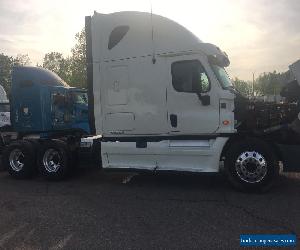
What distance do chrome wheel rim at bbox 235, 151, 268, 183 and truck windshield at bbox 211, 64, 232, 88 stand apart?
4.68 ft

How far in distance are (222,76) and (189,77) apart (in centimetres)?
68

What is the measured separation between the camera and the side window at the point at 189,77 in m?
8.09

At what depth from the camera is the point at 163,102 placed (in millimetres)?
8477

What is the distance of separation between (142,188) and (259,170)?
2.46 meters

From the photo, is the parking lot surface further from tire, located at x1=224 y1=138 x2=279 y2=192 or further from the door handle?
the door handle

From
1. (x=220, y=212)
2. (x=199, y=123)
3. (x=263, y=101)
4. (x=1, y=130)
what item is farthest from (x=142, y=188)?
(x=1, y=130)

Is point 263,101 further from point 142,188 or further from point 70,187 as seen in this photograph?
point 70,187

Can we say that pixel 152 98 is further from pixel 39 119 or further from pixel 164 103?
pixel 39 119

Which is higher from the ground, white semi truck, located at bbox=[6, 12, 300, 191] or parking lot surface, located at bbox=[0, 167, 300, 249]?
white semi truck, located at bbox=[6, 12, 300, 191]

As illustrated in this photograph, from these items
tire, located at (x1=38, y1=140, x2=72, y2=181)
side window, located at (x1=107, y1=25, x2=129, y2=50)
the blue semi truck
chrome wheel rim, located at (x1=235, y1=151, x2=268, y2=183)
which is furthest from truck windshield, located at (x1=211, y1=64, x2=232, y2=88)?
tire, located at (x1=38, y1=140, x2=72, y2=181)

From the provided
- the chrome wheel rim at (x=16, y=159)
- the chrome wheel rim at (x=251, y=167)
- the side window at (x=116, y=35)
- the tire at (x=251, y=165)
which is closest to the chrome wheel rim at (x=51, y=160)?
the chrome wheel rim at (x=16, y=159)

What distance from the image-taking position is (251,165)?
7840 mm

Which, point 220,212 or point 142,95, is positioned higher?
point 142,95

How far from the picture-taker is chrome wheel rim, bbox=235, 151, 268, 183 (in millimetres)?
7707
